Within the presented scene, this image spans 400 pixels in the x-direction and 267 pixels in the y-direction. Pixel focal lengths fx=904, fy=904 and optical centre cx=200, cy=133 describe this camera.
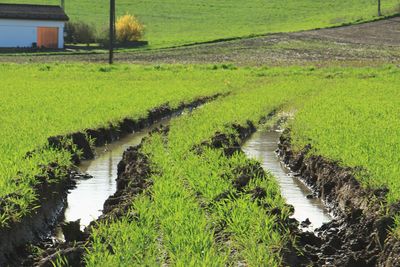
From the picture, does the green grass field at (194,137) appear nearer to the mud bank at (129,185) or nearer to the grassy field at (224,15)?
the mud bank at (129,185)

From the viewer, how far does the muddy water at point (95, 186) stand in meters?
10.9

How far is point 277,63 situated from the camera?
44.6 metres

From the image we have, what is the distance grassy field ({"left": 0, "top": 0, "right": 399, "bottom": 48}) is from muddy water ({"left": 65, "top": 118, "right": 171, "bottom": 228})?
47060mm

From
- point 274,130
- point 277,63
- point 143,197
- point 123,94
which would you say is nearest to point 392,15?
point 277,63

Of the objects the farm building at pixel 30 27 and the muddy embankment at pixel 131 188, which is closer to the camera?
the muddy embankment at pixel 131 188

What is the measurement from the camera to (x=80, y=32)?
2525 inches

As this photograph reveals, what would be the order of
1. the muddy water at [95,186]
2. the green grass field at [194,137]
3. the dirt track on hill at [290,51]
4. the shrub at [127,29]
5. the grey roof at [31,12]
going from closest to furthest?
the green grass field at [194,137], the muddy water at [95,186], the dirt track on hill at [290,51], the grey roof at [31,12], the shrub at [127,29]

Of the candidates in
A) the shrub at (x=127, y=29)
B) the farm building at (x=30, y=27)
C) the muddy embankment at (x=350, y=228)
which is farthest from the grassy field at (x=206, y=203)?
the shrub at (x=127, y=29)

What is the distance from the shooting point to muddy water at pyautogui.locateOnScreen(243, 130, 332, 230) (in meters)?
10.9

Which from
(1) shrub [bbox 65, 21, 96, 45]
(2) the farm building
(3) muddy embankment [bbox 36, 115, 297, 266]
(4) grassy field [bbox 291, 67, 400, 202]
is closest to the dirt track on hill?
(2) the farm building

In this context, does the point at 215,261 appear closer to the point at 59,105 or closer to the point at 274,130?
the point at 274,130

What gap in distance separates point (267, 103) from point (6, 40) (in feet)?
127

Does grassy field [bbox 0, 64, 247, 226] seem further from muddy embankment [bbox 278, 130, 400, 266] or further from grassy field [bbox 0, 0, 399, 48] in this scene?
grassy field [bbox 0, 0, 399, 48]

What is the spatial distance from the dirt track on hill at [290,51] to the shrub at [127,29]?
7991mm
